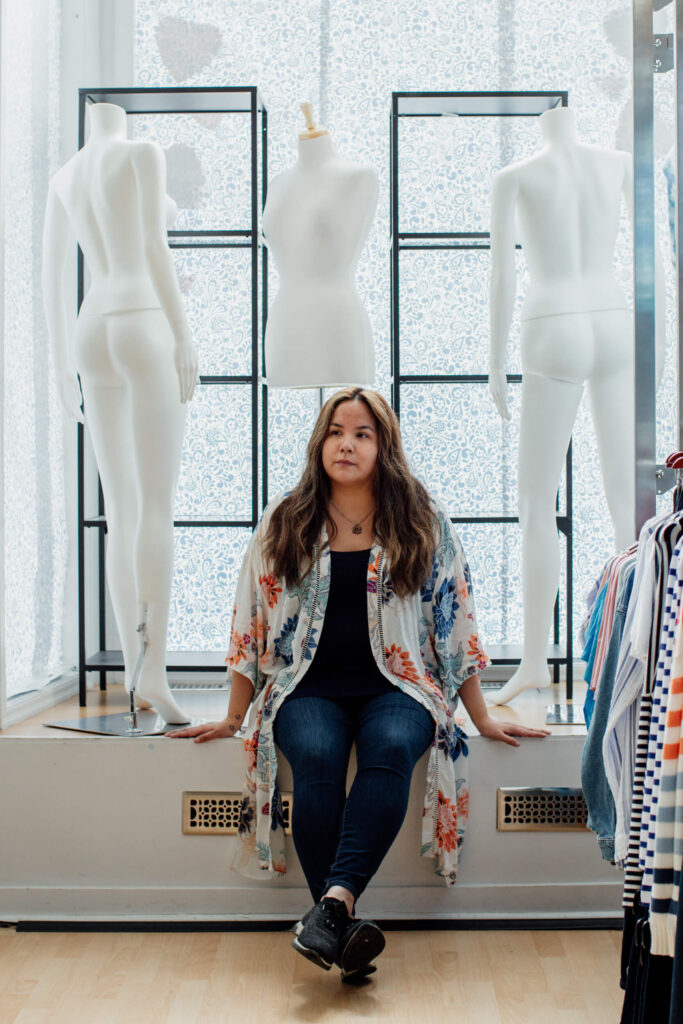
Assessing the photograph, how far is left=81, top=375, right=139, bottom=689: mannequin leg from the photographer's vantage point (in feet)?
10.2

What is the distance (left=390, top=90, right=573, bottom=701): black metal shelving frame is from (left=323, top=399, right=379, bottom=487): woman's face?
0.70m

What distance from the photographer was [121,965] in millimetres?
2430

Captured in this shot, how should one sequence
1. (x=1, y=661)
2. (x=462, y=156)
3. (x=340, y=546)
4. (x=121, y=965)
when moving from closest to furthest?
(x=121, y=965) → (x=340, y=546) → (x=1, y=661) → (x=462, y=156)

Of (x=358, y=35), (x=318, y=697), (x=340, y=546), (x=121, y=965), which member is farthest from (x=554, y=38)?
(x=121, y=965)

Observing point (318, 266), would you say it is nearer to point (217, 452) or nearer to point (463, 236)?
point (463, 236)

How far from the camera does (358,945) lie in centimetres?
219

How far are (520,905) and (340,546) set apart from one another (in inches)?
40.8

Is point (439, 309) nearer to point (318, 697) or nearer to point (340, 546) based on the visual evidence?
point (340, 546)

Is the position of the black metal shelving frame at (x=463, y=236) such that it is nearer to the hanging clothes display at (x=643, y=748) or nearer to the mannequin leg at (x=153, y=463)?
the mannequin leg at (x=153, y=463)

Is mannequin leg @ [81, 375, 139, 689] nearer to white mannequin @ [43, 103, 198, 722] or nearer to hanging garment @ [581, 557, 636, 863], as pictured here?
white mannequin @ [43, 103, 198, 722]

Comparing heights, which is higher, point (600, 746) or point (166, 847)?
point (600, 746)

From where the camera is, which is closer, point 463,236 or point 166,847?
point 166,847

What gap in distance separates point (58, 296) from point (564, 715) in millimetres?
1945

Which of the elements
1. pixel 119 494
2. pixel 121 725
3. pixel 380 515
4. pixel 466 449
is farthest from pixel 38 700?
pixel 466 449
